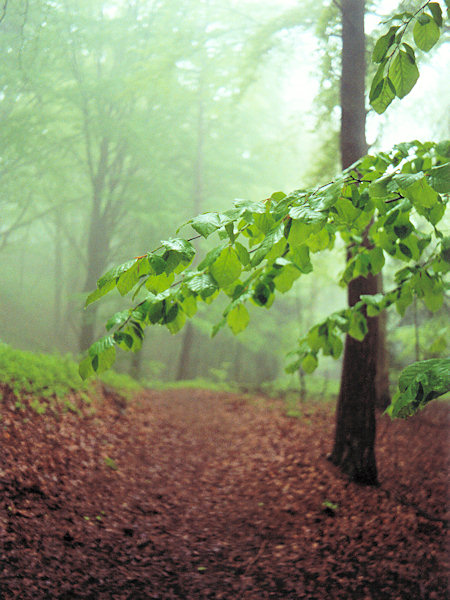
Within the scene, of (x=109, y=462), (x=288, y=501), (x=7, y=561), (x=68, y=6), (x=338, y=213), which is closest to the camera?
(x=338, y=213)

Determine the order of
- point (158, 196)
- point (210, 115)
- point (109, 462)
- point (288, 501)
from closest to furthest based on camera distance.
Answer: point (288, 501)
point (109, 462)
point (158, 196)
point (210, 115)

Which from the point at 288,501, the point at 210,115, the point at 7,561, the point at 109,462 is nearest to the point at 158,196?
the point at 210,115

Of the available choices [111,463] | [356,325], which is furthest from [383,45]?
[111,463]

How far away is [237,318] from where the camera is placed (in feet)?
6.45

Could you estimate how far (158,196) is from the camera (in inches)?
360

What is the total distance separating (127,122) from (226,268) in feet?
24.9

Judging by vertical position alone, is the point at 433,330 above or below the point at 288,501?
above

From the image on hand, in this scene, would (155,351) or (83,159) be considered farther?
(155,351)

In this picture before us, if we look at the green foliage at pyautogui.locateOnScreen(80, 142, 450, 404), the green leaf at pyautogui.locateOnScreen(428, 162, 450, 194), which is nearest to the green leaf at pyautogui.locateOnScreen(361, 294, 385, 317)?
the green foliage at pyautogui.locateOnScreen(80, 142, 450, 404)

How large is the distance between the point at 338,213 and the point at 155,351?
1742cm

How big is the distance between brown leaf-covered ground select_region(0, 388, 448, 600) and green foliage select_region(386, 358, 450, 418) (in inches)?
81.5

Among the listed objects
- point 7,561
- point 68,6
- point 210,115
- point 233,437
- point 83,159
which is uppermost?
point 210,115

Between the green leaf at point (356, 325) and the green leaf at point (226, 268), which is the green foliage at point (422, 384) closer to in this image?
the green leaf at point (226, 268)

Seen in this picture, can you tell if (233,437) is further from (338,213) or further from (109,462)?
(338,213)
